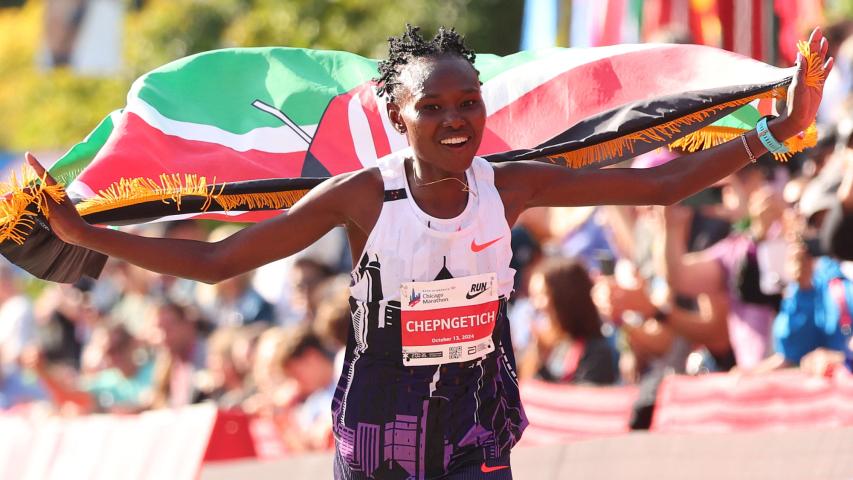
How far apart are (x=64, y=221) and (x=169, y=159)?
1032mm

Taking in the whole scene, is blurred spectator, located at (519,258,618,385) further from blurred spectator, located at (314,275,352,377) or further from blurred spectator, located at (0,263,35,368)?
blurred spectator, located at (0,263,35,368)

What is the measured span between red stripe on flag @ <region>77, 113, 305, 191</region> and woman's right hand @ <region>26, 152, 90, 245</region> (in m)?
0.73

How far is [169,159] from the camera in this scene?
16.9 ft

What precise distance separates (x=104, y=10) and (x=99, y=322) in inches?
338

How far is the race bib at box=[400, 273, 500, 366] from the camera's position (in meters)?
4.18

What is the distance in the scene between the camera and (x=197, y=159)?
5.17 meters

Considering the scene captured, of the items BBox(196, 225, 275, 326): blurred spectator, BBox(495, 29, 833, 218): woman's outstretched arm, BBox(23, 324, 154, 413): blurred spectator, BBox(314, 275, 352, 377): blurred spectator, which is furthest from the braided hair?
BBox(23, 324, 154, 413): blurred spectator

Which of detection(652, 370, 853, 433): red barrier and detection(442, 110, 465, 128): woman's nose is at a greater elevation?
detection(442, 110, 465, 128): woman's nose

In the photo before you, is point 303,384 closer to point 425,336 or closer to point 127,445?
point 127,445

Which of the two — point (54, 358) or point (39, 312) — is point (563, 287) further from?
point (39, 312)

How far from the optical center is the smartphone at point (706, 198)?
810 cm

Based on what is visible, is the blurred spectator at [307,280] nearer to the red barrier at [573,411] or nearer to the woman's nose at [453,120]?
the red barrier at [573,411]

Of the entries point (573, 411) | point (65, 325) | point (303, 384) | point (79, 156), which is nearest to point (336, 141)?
point (79, 156)

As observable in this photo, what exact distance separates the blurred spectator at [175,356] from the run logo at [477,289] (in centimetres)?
663
